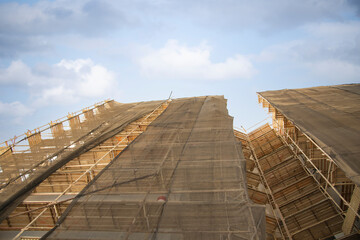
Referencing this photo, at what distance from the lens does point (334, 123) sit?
1008 cm

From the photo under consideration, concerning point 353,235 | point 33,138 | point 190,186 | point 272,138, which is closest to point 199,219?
point 190,186

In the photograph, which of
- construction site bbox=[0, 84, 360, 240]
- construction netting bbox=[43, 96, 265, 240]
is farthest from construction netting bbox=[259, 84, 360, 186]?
construction netting bbox=[43, 96, 265, 240]

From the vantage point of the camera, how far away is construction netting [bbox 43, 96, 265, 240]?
565 centimetres

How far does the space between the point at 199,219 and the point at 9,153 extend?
894 centimetres

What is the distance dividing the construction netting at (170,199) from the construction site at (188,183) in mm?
24

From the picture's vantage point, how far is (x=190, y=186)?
7.13m

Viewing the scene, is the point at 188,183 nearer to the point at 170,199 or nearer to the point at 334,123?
the point at 170,199

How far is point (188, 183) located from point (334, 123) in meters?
6.76

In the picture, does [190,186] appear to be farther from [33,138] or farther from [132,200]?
[33,138]

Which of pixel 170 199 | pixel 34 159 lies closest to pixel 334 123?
pixel 170 199

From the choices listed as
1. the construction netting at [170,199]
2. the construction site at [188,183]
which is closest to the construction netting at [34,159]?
the construction site at [188,183]

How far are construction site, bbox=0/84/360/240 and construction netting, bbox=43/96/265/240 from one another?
0.08 ft

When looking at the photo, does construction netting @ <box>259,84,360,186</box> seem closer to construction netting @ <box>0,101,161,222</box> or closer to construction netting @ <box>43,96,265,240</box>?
construction netting @ <box>43,96,265,240</box>

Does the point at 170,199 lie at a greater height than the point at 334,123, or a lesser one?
lesser
